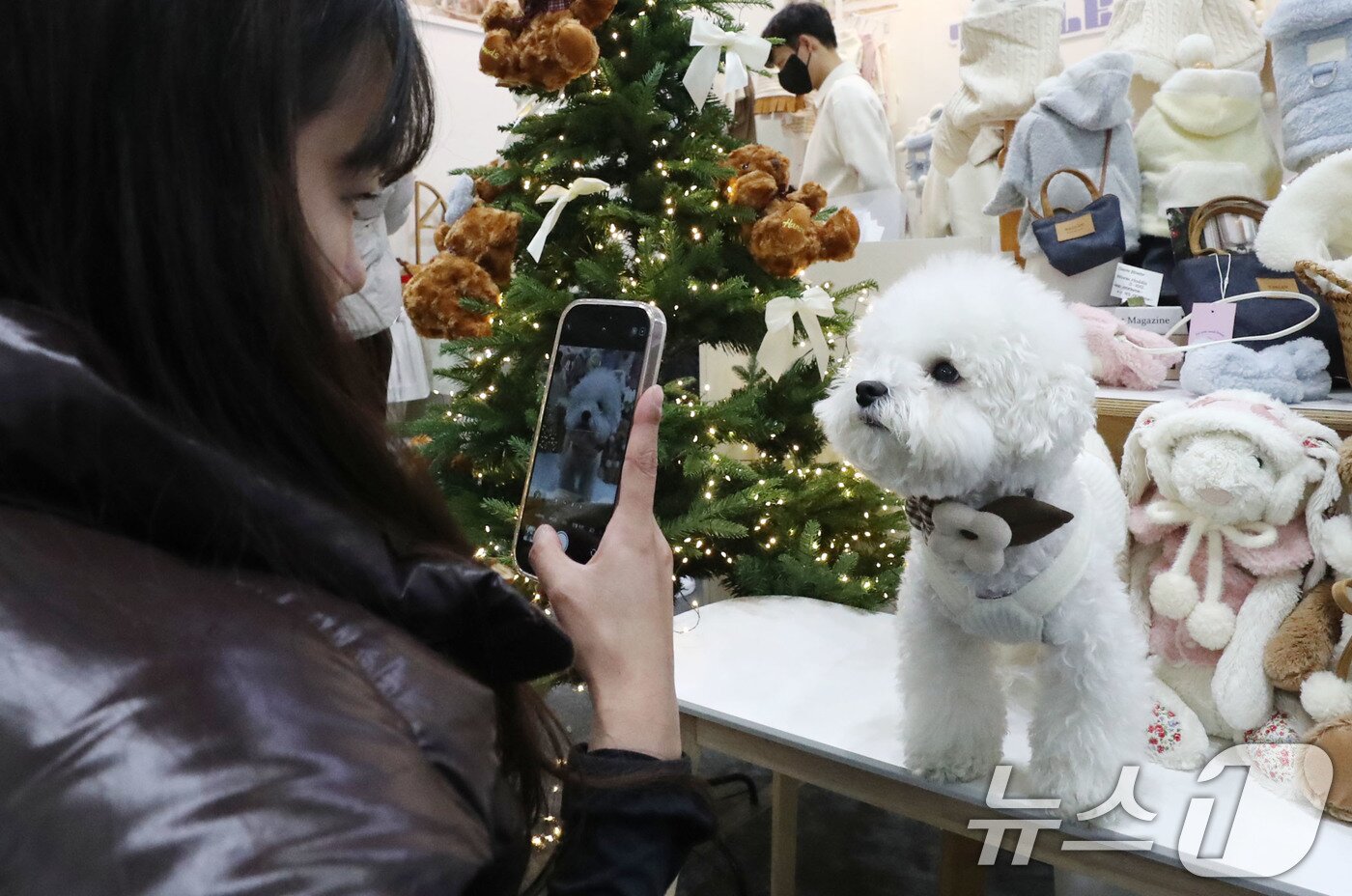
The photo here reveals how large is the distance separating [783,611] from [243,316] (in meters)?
1.07

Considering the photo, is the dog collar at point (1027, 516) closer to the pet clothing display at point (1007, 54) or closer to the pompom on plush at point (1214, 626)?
the pompom on plush at point (1214, 626)

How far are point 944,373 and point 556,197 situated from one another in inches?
32.8

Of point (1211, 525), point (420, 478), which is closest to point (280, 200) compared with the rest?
point (420, 478)

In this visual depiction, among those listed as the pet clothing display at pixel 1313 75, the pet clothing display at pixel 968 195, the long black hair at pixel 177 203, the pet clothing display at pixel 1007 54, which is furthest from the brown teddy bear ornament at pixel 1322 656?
the pet clothing display at pixel 968 195

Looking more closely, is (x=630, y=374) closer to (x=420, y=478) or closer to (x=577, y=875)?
(x=420, y=478)

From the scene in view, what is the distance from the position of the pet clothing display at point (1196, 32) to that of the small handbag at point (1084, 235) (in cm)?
52

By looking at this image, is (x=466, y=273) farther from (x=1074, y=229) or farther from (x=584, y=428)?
(x=1074, y=229)

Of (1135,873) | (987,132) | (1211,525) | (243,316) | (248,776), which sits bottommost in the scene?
(1135,873)

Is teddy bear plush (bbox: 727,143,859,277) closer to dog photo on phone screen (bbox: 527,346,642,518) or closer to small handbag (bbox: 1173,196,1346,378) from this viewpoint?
small handbag (bbox: 1173,196,1346,378)

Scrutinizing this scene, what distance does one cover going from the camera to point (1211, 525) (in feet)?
3.43

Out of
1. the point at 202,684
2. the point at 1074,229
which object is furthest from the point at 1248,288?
the point at 202,684

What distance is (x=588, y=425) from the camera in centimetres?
73

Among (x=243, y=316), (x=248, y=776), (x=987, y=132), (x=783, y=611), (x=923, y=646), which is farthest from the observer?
(x=987, y=132)

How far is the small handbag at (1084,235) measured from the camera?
1685 millimetres
